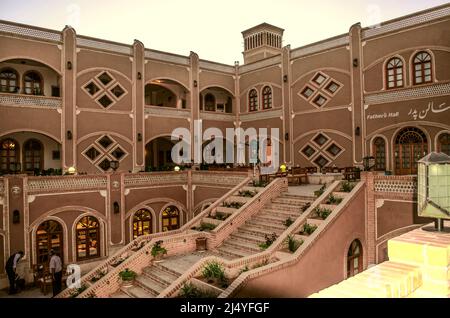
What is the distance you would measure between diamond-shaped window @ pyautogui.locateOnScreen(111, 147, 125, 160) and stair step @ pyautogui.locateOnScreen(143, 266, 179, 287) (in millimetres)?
10680

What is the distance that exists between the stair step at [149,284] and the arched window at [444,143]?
45.4 ft

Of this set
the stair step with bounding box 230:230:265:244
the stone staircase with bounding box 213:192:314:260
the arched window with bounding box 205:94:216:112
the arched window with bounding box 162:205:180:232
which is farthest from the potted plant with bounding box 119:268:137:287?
the arched window with bounding box 205:94:216:112

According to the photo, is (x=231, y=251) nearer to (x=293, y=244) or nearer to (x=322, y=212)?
(x=293, y=244)

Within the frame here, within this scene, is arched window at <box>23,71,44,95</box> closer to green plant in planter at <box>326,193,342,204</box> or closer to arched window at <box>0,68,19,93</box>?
arched window at <box>0,68,19,93</box>

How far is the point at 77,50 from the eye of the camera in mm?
19297

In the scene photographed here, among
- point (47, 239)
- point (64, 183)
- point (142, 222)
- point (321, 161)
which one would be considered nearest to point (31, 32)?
point (64, 183)

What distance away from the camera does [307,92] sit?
21.5 m

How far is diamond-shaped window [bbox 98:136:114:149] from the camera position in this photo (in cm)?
2022

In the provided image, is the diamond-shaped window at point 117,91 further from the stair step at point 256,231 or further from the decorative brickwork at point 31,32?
the stair step at point 256,231

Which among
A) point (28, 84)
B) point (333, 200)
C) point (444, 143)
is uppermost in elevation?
point (28, 84)

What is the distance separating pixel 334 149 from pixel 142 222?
1148 cm

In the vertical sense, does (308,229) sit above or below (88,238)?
above

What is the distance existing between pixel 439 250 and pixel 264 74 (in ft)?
71.7
